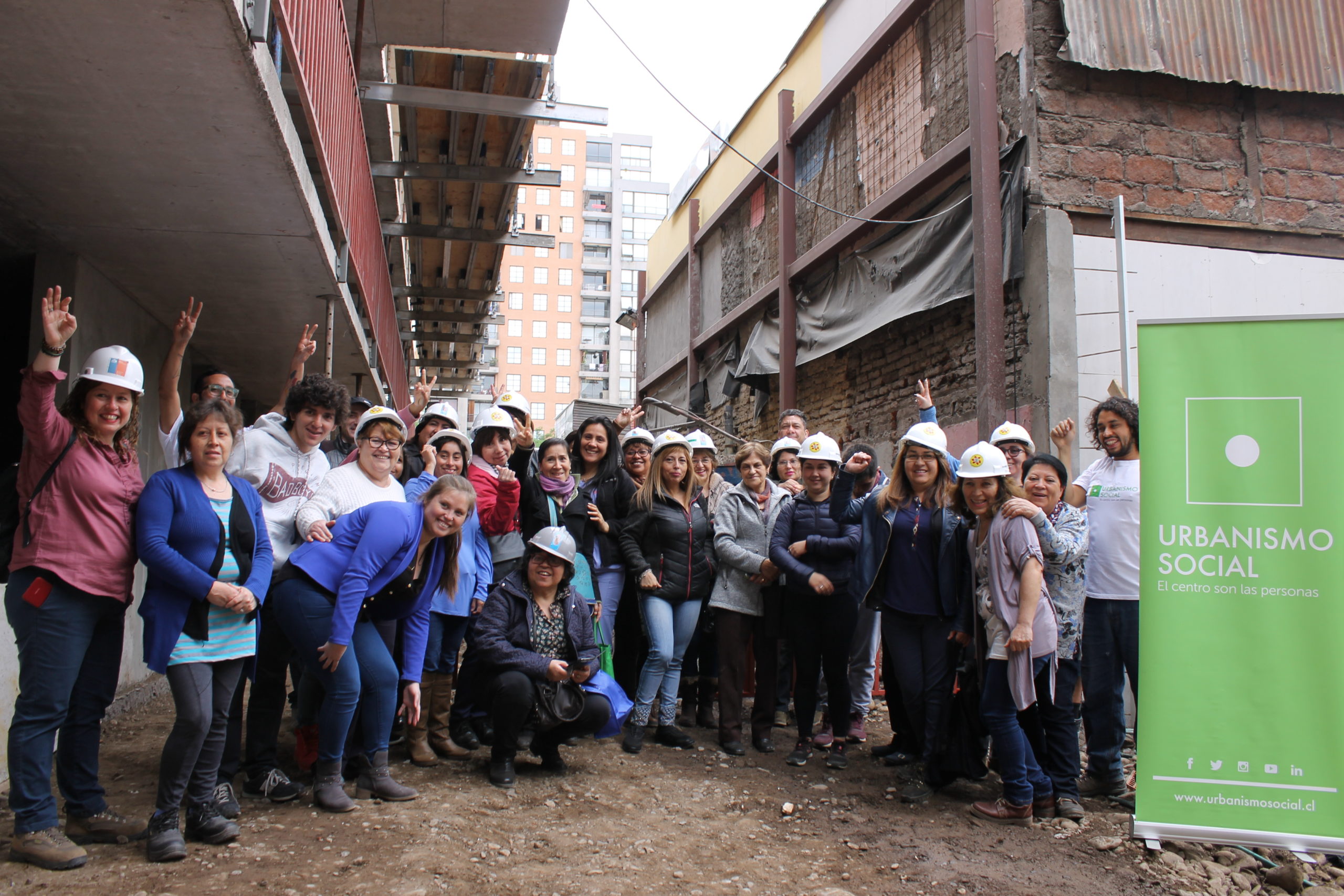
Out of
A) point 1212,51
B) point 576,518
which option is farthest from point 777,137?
point 576,518

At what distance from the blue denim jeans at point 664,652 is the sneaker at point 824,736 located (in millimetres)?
856

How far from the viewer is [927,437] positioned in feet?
16.4

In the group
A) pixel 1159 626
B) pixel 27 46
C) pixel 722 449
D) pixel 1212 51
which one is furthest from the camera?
pixel 722 449

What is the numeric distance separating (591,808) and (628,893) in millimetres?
995

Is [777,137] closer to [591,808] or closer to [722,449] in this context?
[722,449]

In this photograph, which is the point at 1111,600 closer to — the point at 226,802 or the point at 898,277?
the point at 226,802

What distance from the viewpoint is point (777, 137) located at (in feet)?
45.0

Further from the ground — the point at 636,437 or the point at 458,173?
the point at 458,173

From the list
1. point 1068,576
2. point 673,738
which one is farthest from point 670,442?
point 1068,576

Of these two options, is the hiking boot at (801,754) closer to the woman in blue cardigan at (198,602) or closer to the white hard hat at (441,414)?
the white hard hat at (441,414)

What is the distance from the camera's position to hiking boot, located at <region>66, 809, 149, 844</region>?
3.53 metres

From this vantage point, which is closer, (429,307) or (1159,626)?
(1159,626)

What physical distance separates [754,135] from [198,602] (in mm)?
13056

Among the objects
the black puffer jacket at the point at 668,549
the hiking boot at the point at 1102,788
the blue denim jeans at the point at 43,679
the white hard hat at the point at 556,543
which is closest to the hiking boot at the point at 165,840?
the blue denim jeans at the point at 43,679
